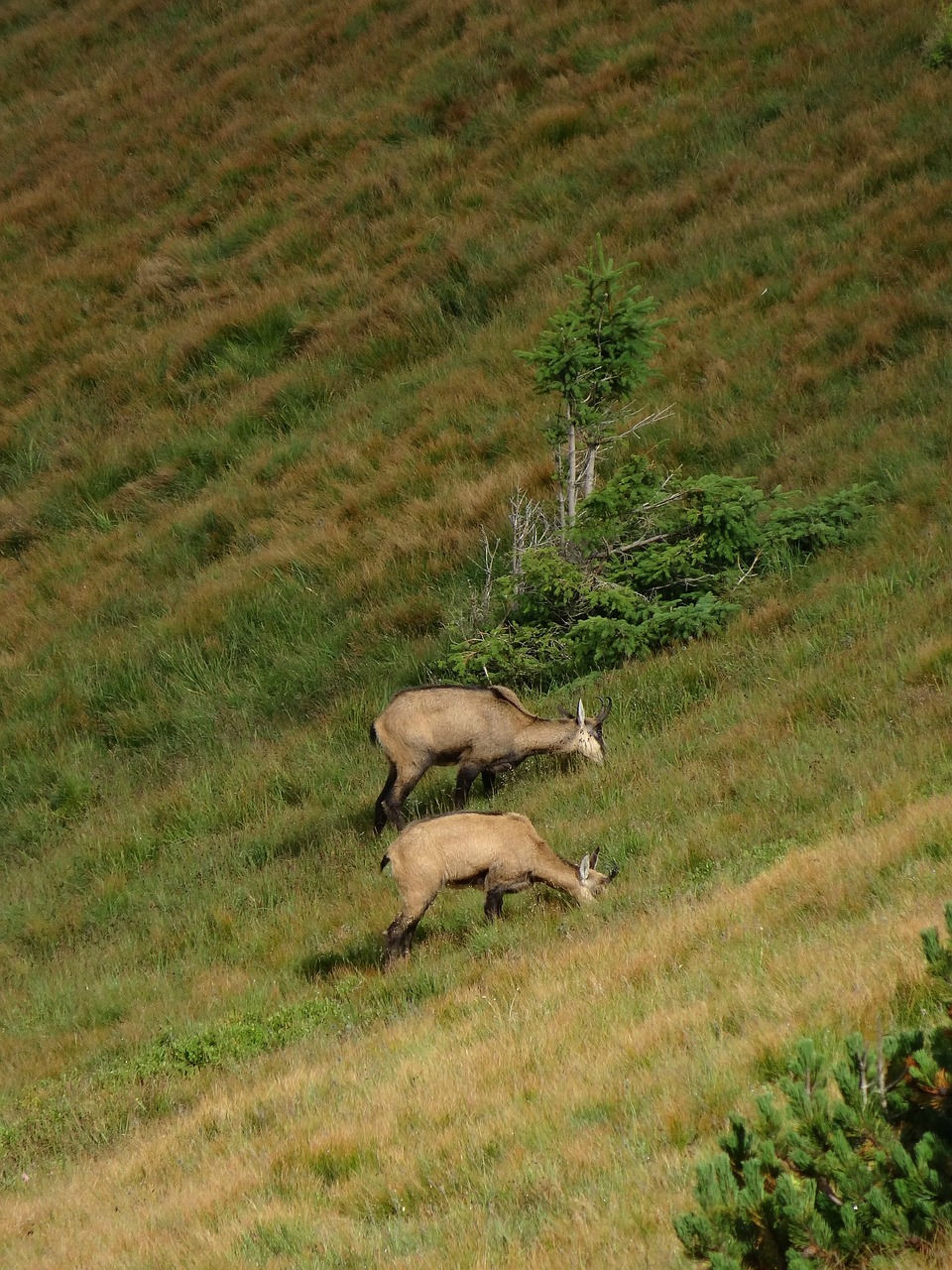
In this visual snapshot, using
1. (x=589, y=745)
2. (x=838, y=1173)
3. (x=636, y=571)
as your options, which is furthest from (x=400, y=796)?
(x=838, y=1173)

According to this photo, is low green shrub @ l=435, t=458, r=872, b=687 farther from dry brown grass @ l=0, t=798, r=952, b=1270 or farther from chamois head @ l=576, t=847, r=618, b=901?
dry brown grass @ l=0, t=798, r=952, b=1270

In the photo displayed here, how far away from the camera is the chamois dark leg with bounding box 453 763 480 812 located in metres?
12.0

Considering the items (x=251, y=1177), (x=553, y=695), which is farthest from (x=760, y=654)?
(x=251, y=1177)

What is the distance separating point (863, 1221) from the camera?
3926 mm

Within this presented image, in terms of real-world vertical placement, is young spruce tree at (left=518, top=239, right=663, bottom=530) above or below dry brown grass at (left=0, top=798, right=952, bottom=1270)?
above

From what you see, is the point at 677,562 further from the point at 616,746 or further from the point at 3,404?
the point at 3,404

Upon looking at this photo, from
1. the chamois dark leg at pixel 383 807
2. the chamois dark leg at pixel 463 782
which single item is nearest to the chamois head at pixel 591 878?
the chamois dark leg at pixel 463 782

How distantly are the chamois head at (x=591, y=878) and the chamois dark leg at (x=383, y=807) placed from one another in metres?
2.84

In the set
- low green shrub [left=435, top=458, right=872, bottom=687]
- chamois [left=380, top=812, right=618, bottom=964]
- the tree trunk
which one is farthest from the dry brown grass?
the tree trunk

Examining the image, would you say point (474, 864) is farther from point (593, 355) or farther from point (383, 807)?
point (593, 355)

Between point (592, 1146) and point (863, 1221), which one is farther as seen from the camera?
point (592, 1146)

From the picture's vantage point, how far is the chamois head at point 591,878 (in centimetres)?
927

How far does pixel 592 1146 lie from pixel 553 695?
799 centimetres

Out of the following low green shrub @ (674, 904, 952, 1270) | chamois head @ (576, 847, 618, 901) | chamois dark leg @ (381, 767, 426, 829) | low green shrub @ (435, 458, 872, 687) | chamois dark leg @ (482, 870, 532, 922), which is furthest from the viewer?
low green shrub @ (435, 458, 872, 687)
